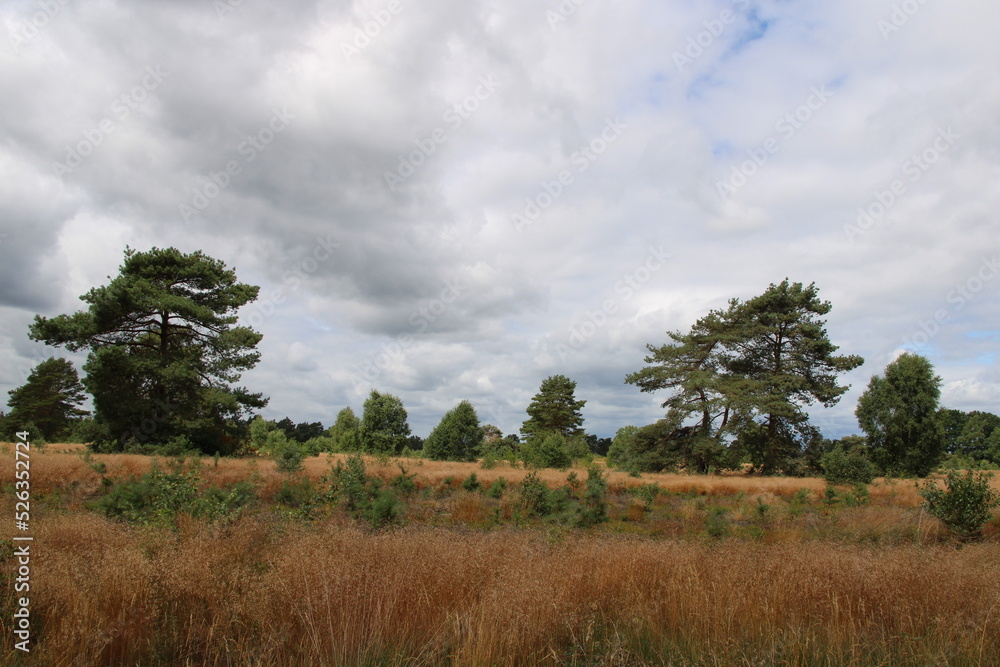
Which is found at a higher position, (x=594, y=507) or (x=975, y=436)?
(x=975, y=436)

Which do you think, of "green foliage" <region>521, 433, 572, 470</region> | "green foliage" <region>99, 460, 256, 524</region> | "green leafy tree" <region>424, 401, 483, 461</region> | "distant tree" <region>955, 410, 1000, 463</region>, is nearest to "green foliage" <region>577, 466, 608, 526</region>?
"green foliage" <region>99, 460, 256, 524</region>

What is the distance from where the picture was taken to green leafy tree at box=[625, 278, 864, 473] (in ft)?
99.2

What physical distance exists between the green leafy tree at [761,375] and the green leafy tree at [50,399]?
53.4 meters

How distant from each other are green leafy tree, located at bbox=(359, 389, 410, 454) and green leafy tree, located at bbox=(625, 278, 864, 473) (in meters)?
29.5

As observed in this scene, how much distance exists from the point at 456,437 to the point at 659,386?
1903 cm

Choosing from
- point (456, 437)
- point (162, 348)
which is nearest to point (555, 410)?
point (456, 437)

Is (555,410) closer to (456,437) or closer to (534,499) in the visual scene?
(456,437)

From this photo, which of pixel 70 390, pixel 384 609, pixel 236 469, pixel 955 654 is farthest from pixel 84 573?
pixel 70 390

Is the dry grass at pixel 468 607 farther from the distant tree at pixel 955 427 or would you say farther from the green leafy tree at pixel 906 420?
the distant tree at pixel 955 427

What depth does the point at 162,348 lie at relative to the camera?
1049 inches

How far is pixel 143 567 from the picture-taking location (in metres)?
4.10

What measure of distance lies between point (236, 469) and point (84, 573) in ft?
45.1

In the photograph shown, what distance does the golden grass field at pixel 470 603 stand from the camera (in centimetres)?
363

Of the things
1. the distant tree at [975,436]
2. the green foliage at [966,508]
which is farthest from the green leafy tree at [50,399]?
the distant tree at [975,436]
